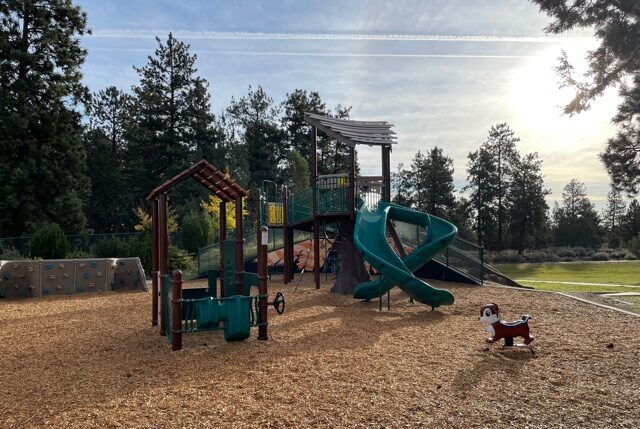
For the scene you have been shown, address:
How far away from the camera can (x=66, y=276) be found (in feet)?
50.1

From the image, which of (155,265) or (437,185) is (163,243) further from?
(437,185)

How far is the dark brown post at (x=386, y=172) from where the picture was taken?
14891 millimetres

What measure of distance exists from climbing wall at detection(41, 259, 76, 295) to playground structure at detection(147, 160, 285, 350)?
7.52 m

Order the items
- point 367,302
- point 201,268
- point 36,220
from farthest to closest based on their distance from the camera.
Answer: point 36,220 → point 201,268 → point 367,302

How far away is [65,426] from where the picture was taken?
4.37 m

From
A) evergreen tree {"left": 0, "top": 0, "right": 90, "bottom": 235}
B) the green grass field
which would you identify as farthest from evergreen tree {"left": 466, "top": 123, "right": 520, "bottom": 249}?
evergreen tree {"left": 0, "top": 0, "right": 90, "bottom": 235}

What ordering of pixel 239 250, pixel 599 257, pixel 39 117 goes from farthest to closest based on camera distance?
pixel 599 257
pixel 39 117
pixel 239 250

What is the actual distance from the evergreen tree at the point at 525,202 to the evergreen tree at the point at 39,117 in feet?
135

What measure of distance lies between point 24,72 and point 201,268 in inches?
708

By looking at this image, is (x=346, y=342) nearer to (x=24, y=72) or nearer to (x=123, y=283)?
(x=123, y=283)

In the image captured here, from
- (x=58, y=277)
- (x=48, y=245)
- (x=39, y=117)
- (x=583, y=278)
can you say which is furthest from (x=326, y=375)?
(x=39, y=117)

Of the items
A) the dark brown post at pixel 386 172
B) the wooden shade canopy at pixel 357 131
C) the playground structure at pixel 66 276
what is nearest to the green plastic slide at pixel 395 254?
the dark brown post at pixel 386 172

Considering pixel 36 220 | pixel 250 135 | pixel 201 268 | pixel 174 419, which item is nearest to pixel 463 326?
pixel 174 419

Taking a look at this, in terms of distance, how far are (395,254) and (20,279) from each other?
440 inches
